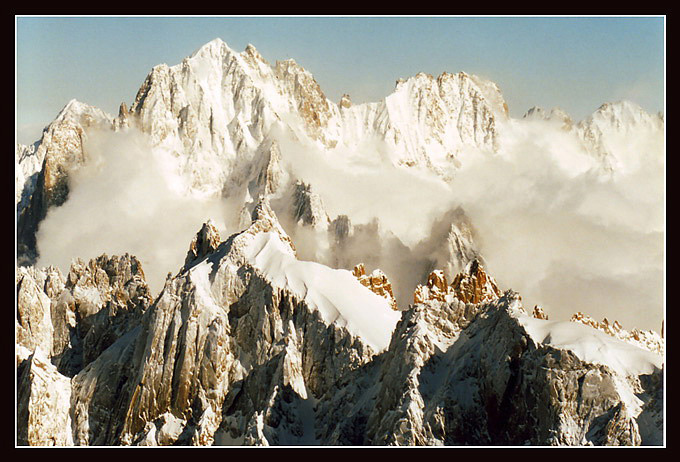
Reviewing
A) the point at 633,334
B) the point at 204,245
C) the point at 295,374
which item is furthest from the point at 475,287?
the point at 295,374

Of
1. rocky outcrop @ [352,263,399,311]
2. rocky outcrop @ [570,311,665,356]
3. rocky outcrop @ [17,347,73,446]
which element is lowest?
rocky outcrop @ [17,347,73,446]

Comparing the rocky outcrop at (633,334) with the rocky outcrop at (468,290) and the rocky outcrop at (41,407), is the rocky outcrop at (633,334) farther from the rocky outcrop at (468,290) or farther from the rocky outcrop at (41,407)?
the rocky outcrop at (41,407)

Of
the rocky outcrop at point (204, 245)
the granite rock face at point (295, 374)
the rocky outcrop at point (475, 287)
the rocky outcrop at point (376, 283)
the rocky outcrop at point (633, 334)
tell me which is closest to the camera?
the granite rock face at point (295, 374)

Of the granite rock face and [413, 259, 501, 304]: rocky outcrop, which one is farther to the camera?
[413, 259, 501, 304]: rocky outcrop

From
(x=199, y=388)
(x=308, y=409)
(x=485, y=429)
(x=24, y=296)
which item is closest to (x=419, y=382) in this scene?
(x=485, y=429)

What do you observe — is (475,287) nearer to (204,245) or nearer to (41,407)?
(204,245)

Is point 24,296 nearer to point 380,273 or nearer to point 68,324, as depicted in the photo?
point 68,324

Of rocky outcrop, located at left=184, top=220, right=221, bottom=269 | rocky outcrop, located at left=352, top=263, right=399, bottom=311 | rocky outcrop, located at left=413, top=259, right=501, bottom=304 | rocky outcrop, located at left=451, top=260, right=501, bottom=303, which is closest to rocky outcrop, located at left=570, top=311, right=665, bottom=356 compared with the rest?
rocky outcrop, located at left=451, top=260, right=501, bottom=303

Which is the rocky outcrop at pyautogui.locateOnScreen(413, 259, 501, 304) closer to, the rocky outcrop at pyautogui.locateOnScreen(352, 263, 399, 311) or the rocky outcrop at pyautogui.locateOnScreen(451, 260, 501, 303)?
the rocky outcrop at pyautogui.locateOnScreen(451, 260, 501, 303)

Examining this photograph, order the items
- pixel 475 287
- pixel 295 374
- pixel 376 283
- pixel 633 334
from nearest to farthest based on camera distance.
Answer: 1. pixel 295 374
2. pixel 633 334
3. pixel 376 283
4. pixel 475 287

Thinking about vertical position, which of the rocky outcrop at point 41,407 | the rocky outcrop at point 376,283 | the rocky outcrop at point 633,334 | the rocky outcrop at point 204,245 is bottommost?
the rocky outcrop at point 41,407

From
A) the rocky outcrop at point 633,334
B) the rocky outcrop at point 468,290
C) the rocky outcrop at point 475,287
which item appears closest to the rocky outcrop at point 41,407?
the rocky outcrop at point 468,290

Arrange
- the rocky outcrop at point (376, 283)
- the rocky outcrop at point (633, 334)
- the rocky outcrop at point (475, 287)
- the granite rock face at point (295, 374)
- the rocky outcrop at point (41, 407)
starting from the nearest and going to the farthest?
1. the granite rock face at point (295, 374)
2. the rocky outcrop at point (41, 407)
3. the rocky outcrop at point (633, 334)
4. the rocky outcrop at point (376, 283)
5. the rocky outcrop at point (475, 287)
